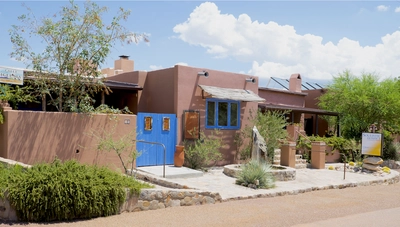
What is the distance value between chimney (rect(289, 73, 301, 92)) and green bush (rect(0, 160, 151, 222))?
64.9 feet

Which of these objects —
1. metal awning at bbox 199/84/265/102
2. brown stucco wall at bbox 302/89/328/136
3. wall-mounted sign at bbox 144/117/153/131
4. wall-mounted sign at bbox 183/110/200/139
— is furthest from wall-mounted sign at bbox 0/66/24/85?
brown stucco wall at bbox 302/89/328/136

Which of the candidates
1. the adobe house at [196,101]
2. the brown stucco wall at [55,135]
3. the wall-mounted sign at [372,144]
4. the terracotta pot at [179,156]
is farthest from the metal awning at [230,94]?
the wall-mounted sign at [372,144]

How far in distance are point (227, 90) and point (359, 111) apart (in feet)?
34.8

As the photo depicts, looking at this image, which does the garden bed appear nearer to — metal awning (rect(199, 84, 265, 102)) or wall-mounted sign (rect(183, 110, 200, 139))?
wall-mounted sign (rect(183, 110, 200, 139))

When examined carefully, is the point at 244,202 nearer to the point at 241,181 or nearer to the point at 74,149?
the point at 241,181

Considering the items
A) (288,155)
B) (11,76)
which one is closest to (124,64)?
(288,155)

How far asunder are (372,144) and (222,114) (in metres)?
6.69

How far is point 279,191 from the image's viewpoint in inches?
462

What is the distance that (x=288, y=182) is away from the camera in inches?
543

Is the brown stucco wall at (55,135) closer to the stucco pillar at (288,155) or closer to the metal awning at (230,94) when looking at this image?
the metal awning at (230,94)

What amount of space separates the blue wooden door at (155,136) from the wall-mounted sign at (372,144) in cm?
856

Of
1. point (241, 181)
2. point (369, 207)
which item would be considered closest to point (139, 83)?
point (241, 181)

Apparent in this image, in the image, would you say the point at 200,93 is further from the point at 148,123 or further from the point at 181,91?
the point at 148,123

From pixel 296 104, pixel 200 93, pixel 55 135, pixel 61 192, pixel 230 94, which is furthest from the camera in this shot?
pixel 296 104
